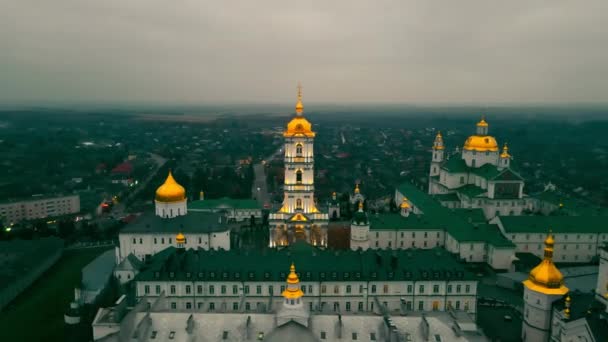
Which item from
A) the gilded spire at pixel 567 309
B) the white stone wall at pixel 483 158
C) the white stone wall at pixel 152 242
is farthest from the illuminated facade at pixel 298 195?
the gilded spire at pixel 567 309

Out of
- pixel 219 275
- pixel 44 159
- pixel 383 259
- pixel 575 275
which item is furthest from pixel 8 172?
pixel 575 275

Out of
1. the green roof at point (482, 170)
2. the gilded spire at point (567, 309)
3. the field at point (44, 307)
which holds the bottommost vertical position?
the field at point (44, 307)

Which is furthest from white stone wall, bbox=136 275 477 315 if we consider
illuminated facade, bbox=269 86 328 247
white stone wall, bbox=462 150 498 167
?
white stone wall, bbox=462 150 498 167

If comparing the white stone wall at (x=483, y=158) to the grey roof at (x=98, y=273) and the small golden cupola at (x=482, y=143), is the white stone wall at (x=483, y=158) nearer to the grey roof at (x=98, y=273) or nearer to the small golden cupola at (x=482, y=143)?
the small golden cupola at (x=482, y=143)

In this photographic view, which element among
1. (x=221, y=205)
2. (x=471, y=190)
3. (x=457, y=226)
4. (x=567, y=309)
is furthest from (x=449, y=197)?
(x=567, y=309)

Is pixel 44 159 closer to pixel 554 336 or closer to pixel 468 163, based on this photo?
pixel 468 163

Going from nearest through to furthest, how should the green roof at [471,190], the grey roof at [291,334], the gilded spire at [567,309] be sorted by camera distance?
the grey roof at [291,334]
the gilded spire at [567,309]
the green roof at [471,190]

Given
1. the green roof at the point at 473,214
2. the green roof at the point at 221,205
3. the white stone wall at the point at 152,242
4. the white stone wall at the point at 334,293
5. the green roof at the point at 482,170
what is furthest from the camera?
the green roof at the point at 221,205
